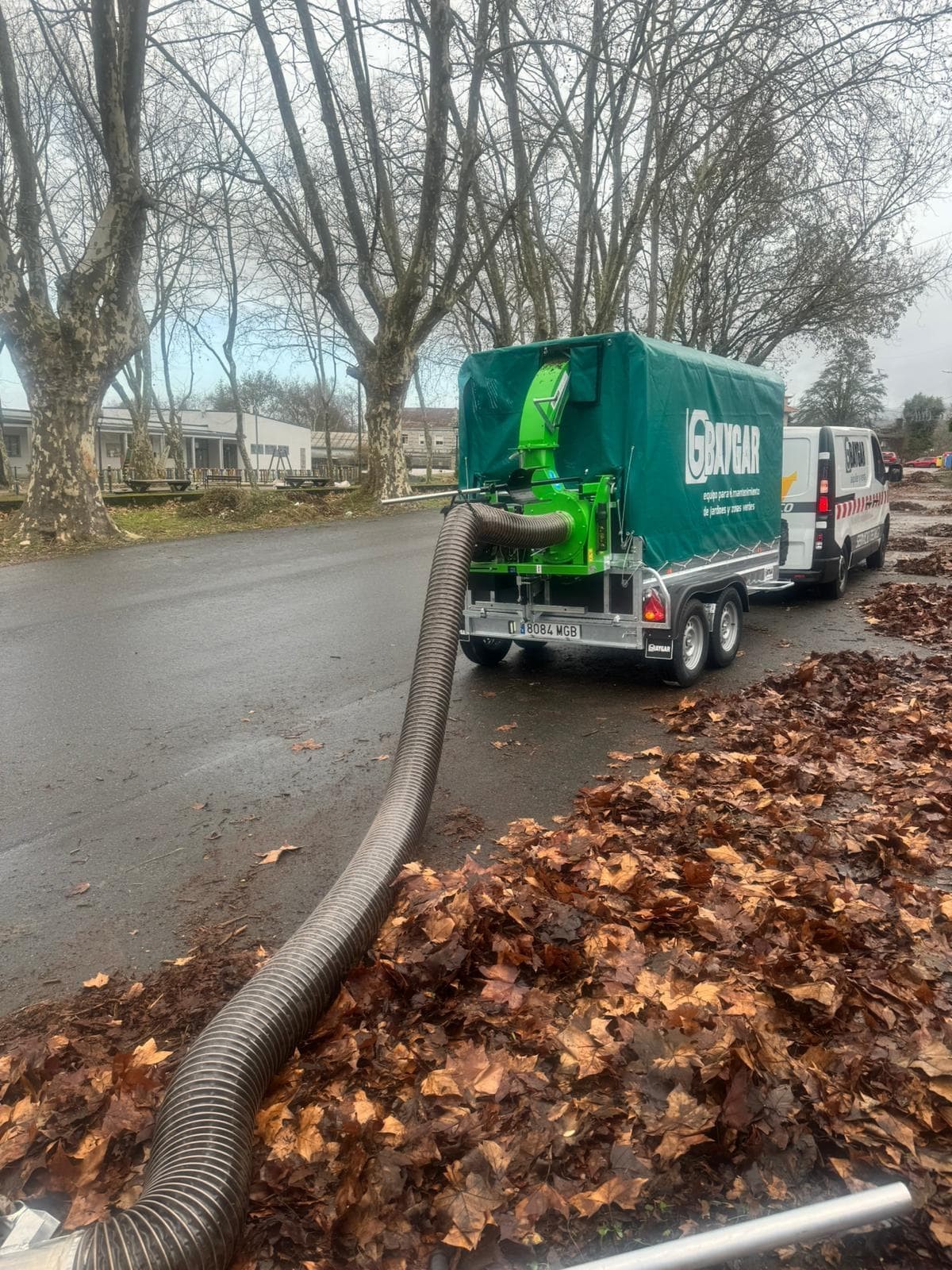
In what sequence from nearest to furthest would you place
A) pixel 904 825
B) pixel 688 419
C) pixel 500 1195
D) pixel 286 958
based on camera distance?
pixel 500 1195 < pixel 286 958 < pixel 904 825 < pixel 688 419

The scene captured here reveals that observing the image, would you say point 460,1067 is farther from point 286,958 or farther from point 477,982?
point 286,958

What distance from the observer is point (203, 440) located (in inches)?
2872

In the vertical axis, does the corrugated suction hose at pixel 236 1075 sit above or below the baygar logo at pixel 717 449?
below

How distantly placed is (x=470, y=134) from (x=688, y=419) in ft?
47.5

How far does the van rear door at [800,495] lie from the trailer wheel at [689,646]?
13.9 feet

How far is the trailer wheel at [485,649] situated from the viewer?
837cm

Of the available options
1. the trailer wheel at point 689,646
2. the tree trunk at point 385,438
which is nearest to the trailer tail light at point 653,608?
the trailer wheel at point 689,646

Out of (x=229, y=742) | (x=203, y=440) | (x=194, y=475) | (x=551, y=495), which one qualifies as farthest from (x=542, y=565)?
(x=203, y=440)

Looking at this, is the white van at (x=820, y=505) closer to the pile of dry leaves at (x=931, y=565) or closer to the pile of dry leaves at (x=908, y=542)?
the pile of dry leaves at (x=931, y=565)

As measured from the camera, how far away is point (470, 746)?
20.4 feet

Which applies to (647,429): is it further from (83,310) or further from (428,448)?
(428,448)

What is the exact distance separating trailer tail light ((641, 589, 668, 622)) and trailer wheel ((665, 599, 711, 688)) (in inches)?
10.0

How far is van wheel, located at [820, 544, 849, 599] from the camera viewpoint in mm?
11934

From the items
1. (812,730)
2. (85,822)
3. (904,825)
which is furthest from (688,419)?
(85,822)
